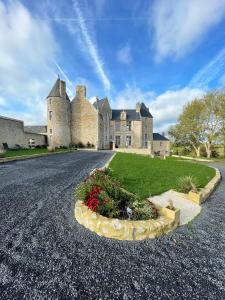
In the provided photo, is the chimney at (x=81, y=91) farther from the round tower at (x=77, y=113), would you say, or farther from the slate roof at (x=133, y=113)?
the slate roof at (x=133, y=113)

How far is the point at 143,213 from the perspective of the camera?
3527mm

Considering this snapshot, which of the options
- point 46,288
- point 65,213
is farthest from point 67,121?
point 46,288

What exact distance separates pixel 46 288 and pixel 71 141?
3332 cm

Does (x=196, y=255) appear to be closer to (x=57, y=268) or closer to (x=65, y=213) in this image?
(x=57, y=268)

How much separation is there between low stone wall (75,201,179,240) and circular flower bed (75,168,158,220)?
0.70 feet

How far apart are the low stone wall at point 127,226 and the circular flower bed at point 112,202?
21cm

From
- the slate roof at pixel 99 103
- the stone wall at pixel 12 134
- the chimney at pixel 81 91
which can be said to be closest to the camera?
the stone wall at pixel 12 134

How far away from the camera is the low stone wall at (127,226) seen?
306 centimetres

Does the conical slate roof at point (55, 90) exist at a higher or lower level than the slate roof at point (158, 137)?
higher

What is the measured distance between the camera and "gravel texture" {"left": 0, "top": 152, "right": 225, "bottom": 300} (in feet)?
6.56

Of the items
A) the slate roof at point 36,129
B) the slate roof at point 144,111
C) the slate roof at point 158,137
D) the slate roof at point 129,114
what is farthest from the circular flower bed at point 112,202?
the slate roof at point 158,137

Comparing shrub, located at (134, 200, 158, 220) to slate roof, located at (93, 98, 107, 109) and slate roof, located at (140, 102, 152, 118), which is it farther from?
slate roof, located at (140, 102, 152, 118)

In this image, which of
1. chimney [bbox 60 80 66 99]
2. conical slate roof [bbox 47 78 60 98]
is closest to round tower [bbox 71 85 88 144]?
chimney [bbox 60 80 66 99]

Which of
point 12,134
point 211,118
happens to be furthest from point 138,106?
point 12,134
